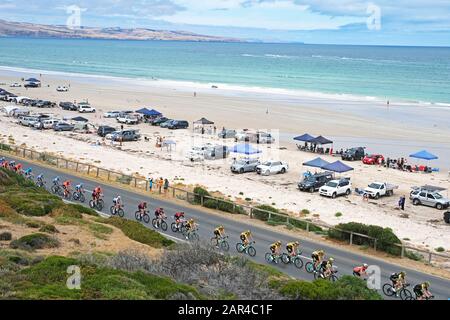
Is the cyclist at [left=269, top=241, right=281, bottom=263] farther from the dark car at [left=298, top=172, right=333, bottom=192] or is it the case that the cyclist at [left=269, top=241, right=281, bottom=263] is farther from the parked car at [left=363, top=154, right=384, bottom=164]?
the parked car at [left=363, top=154, right=384, bottom=164]

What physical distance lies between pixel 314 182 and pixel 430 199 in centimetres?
684

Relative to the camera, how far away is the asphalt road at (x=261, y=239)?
775 inches

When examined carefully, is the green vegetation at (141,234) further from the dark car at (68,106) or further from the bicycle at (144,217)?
the dark car at (68,106)

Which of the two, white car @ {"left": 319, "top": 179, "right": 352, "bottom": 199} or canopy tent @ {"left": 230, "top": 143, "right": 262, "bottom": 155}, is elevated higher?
canopy tent @ {"left": 230, "top": 143, "right": 262, "bottom": 155}

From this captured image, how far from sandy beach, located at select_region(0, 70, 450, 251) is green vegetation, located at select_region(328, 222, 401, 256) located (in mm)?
3482

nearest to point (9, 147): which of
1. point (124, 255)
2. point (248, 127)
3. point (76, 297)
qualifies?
point (248, 127)

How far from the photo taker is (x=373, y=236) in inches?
928

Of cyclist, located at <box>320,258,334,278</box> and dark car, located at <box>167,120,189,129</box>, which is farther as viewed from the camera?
dark car, located at <box>167,120,189,129</box>

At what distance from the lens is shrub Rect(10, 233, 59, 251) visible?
1759 centimetres

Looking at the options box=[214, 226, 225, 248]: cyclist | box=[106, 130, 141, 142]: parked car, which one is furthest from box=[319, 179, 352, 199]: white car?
box=[106, 130, 141, 142]: parked car

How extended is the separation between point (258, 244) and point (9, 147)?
28180 mm

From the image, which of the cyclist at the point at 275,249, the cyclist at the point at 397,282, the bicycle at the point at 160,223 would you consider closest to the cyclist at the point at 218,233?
the cyclist at the point at 275,249

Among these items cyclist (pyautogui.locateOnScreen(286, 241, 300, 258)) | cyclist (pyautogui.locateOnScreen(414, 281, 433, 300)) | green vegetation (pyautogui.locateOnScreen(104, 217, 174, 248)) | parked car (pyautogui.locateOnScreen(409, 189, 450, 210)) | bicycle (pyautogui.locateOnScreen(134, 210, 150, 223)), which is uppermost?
cyclist (pyautogui.locateOnScreen(414, 281, 433, 300))

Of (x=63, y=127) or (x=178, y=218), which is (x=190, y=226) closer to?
(x=178, y=218)
